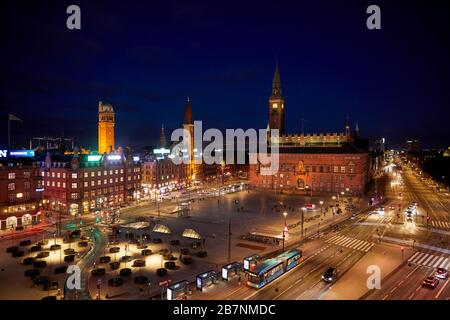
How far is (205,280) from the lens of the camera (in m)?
39.6

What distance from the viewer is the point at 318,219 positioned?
80.5 meters

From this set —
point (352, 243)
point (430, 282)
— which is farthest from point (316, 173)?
point (430, 282)

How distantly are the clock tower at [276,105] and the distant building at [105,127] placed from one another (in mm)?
77153

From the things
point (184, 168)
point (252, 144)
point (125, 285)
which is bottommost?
point (125, 285)

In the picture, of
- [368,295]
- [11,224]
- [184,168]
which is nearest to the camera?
[368,295]

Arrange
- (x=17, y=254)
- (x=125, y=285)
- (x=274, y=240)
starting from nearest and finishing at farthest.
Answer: (x=125, y=285) < (x=17, y=254) < (x=274, y=240)

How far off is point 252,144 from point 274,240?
3591 inches

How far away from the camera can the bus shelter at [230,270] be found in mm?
42062

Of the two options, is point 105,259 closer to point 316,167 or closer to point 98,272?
point 98,272

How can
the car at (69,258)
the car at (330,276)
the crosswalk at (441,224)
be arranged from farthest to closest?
the crosswalk at (441,224) < the car at (69,258) < the car at (330,276)

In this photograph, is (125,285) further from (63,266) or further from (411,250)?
(411,250)

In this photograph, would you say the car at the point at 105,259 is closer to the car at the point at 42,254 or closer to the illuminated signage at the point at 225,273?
the car at the point at 42,254

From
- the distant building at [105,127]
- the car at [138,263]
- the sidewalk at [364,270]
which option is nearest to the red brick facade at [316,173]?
the distant building at [105,127]

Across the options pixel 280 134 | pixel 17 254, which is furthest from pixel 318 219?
pixel 280 134
